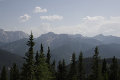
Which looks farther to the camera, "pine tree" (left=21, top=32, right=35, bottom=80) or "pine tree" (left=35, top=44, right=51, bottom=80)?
"pine tree" (left=35, top=44, right=51, bottom=80)

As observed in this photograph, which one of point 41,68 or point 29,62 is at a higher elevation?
point 29,62

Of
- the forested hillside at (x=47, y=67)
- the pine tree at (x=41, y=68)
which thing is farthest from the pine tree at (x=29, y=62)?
the pine tree at (x=41, y=68)

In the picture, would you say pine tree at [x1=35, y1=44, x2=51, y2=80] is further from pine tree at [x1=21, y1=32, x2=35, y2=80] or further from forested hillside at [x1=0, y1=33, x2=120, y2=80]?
pine tree at [x1=21, y1=32, x2=35, y2=80]

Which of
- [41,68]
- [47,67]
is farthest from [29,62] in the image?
[47,67]

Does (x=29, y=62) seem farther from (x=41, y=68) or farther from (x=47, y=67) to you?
(x=47, y=67)

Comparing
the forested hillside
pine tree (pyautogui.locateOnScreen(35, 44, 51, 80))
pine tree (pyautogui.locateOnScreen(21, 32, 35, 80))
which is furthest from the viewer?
pine tree (pyautogui.locateOnScreen(35, 44, 51, 80))

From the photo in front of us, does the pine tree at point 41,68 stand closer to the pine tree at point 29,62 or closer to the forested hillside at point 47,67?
the forested hillside at point 47,67

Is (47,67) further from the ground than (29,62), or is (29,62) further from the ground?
(29,62)

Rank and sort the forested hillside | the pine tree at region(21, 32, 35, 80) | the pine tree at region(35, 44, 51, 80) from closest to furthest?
the pine tree at region(21, 32, 35, 80)
the forested hillside
the pine tree at region(35, 44, 51, 80)

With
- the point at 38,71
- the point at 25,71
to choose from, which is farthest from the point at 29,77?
the point at 38,71

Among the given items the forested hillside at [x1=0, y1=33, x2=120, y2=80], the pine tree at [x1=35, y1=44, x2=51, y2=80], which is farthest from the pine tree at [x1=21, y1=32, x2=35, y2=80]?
the pine tree at [x1=35, y1=44, x2=51, y2=80]

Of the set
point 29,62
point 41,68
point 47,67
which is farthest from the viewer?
point 47,67

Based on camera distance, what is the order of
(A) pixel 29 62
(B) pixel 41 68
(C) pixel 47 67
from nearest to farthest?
1. (A) pixel 29 62
2. (B) pixel 41 68
3. (C) pixel 47 67

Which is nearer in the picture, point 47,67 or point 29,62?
point 29,62
